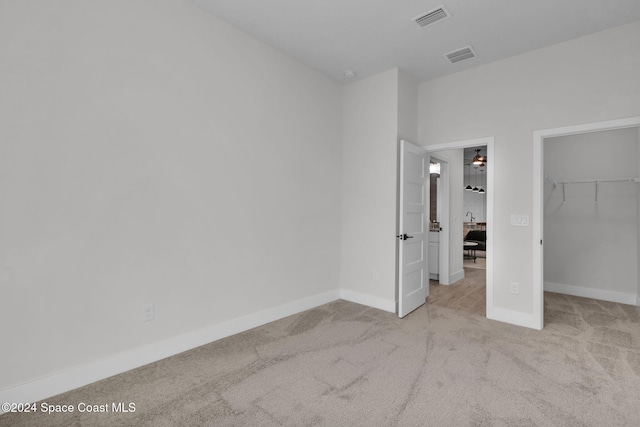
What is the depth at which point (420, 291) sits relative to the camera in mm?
3994

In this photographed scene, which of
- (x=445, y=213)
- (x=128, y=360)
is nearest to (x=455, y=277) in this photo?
(x=445, y=213)

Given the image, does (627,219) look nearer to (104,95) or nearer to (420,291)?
(420,291)

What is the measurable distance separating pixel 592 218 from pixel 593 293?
3.49 ft

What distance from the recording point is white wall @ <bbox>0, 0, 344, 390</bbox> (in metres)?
1.92

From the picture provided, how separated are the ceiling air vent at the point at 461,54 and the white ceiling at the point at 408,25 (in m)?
0.06

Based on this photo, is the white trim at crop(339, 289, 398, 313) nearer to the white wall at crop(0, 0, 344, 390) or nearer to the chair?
the white wall at crop(0, 0, 344, 390)

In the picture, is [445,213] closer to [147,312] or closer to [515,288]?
[515,288]

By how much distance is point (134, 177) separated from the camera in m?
2.35

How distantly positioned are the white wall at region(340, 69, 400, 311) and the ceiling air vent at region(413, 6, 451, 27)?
89 centimetres

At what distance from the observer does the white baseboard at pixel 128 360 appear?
6.26 feet

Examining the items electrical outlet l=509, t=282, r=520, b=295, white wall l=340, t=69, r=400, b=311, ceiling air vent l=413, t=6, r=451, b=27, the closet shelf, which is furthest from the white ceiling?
electrical outlet l=509, t=282, r=520, b=295

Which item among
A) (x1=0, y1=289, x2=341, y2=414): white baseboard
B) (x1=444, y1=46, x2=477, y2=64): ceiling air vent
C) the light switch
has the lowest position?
(x1=0, y1=289, x2=341, y2=414): white baseboard

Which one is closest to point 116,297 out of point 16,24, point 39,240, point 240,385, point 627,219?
point 39,240

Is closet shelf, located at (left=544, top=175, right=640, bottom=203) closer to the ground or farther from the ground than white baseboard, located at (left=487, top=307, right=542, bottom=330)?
farther from the ground
